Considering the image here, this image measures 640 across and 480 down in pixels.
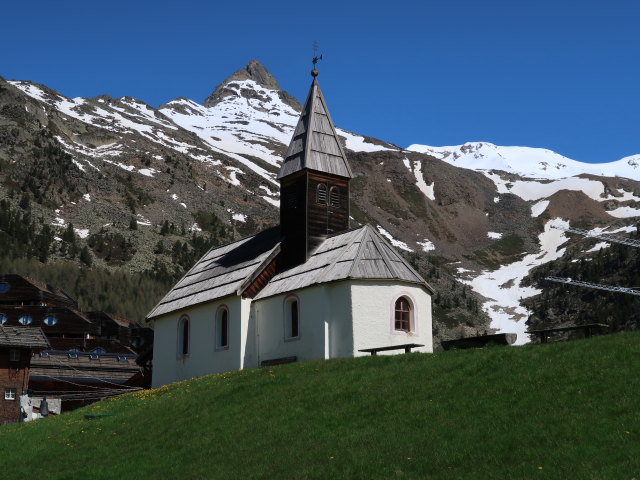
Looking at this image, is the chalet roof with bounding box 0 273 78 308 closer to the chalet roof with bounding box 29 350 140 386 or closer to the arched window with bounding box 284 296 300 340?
the chalet roof with bounding box 29 350 140 386

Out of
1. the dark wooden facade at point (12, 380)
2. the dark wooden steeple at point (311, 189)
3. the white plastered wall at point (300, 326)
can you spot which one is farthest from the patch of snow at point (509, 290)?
the dark wooden facade at point (12, 380)

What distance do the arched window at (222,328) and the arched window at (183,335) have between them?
12.1 ft

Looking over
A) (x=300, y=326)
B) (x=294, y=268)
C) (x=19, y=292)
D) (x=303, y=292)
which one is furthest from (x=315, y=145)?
A: (x=19, y=292)

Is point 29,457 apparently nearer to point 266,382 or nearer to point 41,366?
point 266,382

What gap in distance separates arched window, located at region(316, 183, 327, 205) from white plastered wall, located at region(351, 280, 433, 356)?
8335mm

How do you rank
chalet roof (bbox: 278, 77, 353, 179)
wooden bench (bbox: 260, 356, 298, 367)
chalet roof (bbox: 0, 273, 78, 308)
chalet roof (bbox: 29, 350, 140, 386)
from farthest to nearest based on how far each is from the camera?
1. chalet roof (bbox: 0, 273, 78, 308)
2. chalet roof (bbox: 29, 350, 140, 386)
3. chalet roof (bbox: 278, 77, 353, 179)
4. wooden bench (bbox: 260, 356, 298, 367)

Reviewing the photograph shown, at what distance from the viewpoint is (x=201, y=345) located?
141ft

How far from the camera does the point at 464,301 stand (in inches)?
6225

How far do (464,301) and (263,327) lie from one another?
123308 mm

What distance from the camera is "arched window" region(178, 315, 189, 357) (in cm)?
4484

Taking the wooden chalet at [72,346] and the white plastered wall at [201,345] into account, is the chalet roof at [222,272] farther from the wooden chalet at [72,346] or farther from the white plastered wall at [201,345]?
the wooden chalet at [72,346]

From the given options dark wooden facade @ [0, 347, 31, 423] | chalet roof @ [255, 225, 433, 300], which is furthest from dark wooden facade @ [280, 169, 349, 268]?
dark wooden facade @ [0, 347, 31, 423]

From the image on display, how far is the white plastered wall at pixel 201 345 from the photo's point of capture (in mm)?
39719

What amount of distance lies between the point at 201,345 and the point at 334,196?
1112 cm
